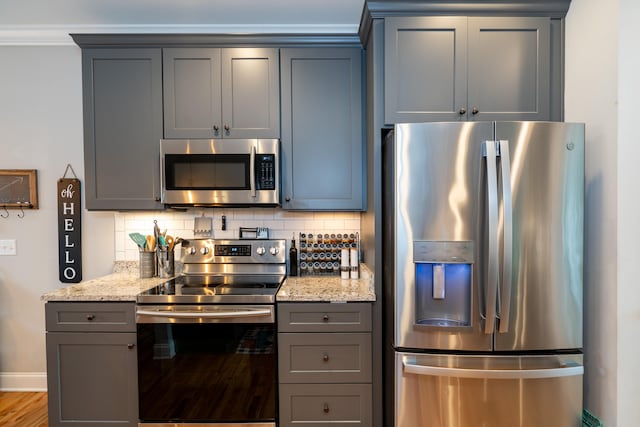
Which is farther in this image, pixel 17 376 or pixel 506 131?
pixel 17 376

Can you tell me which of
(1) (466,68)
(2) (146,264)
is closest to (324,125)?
(1) (466,68)

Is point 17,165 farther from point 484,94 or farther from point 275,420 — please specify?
point 484,94

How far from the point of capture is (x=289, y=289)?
2023 mm

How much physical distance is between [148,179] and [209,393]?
1.41 m

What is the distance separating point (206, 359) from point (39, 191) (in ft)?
6.21

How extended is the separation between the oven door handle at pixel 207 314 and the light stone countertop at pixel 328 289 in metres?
0.13

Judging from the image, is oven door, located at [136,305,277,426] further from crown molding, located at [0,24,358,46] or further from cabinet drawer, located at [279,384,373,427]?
crown molding, located at [0,24,358,46]

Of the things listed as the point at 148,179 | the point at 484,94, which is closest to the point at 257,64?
the point at 148,179

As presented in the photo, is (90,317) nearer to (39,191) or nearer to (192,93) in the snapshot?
(39,191)

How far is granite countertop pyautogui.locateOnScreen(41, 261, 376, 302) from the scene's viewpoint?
6.21ft

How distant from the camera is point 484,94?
1.88 m

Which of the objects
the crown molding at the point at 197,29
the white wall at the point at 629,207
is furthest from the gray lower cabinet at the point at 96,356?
the white wall at the point at 629,207

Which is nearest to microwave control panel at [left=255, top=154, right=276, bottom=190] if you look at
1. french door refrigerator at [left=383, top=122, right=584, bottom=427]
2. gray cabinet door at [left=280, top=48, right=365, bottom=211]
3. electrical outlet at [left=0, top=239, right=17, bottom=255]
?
gray cabinet door at [left=280, top=48, right=365, bottom=211]

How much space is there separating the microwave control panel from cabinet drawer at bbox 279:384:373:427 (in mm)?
1196
